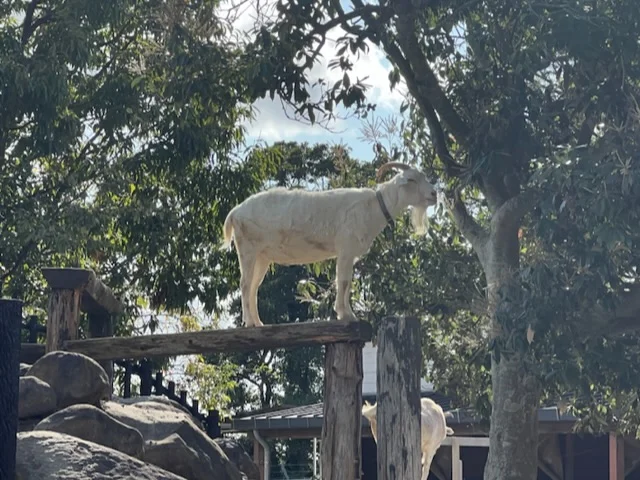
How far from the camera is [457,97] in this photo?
12.1 meters

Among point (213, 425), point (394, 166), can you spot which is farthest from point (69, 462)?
point (213, 425)

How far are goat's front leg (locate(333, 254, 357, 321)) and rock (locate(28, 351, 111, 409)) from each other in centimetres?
196

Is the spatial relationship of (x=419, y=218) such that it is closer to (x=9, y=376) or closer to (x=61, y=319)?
(x=61, y=319)

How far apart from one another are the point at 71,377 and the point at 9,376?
5.78m

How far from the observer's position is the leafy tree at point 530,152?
9328 mm

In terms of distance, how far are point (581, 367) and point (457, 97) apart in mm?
3322

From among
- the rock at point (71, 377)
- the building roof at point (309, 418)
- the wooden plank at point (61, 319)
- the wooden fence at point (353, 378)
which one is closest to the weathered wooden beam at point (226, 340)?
the wooden fence at point (353, 378)

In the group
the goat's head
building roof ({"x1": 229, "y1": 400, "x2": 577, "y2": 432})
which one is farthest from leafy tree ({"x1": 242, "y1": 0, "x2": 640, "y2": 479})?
building roof ({"x1": 229, "y1": 400, "x2": 577, "y2": 432})

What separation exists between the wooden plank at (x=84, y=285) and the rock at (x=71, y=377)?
1.38 metres

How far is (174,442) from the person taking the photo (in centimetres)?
881

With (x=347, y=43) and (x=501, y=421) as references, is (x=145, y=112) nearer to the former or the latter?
(x=347, y=43)

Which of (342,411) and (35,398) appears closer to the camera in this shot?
(35,398)

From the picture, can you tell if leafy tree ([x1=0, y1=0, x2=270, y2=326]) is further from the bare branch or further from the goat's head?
the goat's head

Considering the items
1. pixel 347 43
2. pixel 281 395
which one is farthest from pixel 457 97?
pixel 281 395
